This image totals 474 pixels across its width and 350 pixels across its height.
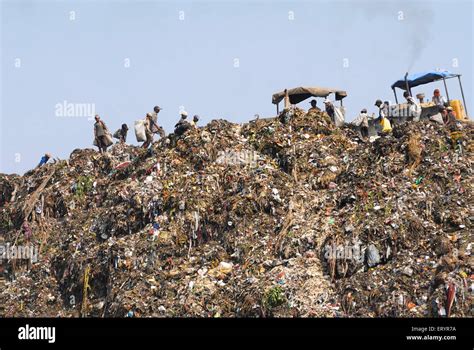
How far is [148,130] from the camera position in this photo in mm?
27344

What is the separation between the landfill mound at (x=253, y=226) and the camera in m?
21.4

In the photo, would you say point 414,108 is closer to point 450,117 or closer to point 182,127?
point 450,117

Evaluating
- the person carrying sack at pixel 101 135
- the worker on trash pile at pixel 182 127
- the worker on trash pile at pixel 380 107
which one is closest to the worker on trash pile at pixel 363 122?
the worker on trash pile at pixel 380 107

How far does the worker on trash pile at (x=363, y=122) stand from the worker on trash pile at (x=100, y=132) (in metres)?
6.21

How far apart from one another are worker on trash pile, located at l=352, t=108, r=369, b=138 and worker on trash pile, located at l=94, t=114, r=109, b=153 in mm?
6209

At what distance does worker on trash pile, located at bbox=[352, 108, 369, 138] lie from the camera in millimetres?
26797

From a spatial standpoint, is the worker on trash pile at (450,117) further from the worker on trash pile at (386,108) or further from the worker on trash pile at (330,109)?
the worker on trash pile at (330,109)

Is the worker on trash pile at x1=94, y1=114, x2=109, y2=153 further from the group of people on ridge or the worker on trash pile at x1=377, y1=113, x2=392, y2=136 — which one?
the worker on trash pile at x1=377, y1=113, x2=392, y2=136

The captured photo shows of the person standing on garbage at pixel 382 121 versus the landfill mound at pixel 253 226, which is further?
the person standing on garbage at pixel 382 121

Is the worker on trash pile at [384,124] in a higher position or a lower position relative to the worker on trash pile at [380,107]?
lower

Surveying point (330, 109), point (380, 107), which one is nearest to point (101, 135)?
point (330, 109)

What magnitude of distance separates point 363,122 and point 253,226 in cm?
479
